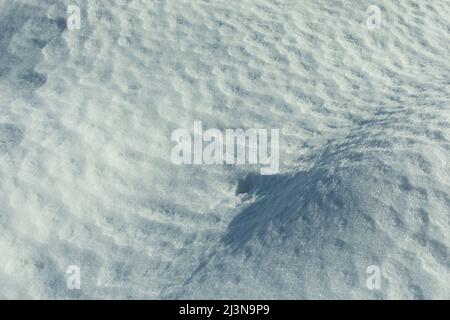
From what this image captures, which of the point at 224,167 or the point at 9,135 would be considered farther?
the point at 9,135

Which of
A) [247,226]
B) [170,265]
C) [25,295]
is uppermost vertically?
[247,226]

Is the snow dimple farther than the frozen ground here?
Yes

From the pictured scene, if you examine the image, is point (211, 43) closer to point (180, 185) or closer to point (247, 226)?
point (180, 185)

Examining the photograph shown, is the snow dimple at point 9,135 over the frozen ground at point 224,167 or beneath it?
beneath

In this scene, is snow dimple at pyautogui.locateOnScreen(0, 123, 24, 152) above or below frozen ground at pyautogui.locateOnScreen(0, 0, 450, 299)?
below

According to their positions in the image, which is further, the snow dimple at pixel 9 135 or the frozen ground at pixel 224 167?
the snow dimple at pixel 9 135

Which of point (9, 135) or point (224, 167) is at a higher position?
point (224, 167)

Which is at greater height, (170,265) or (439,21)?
(439,21)

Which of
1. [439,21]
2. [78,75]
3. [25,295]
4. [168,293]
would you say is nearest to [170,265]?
[168,293]
